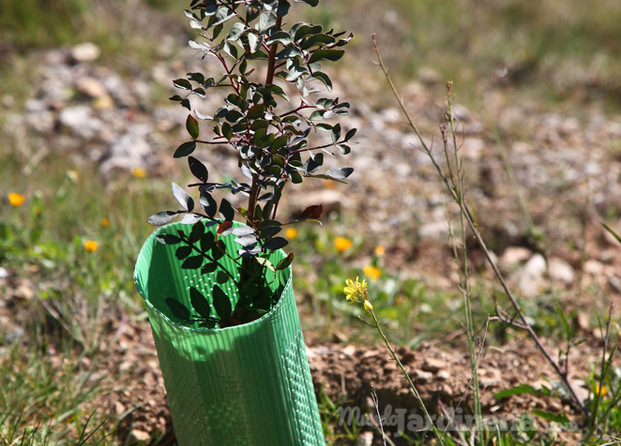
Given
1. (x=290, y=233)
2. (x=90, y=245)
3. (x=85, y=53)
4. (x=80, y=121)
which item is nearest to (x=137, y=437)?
(x=90, y=245)

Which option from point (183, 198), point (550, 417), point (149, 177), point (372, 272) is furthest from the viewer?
point (149, 177)

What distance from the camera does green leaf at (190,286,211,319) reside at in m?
1.57

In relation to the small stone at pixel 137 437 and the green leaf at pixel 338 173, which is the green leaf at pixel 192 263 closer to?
the green leaf at pixel 338 173

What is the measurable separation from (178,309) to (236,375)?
24 cm

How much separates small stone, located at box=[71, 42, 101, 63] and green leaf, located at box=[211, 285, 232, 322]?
340cm

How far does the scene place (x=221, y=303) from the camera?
1.58 metres

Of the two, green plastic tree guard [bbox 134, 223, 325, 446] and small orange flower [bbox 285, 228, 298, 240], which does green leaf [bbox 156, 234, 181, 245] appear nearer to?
green plastic tree guard [bbox 134, 223, 325, 446]

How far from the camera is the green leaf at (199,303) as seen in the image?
1566 mm

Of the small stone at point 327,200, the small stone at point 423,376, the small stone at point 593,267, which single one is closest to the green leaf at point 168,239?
the small stone at point 423,376

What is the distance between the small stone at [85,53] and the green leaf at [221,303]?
3.40m

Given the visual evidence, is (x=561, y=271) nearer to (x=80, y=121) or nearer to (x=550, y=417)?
(x=550, y=417)

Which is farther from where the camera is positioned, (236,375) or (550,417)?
(550,417)

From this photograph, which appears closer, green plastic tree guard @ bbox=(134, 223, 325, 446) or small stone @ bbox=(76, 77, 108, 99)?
green plastic tree guard @ bbox=(134, 223, 325, 446)

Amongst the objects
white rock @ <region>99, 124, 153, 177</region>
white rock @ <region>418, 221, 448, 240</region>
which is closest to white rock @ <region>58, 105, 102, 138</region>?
white rock @ <region>99, 124, 153, 177</region>
